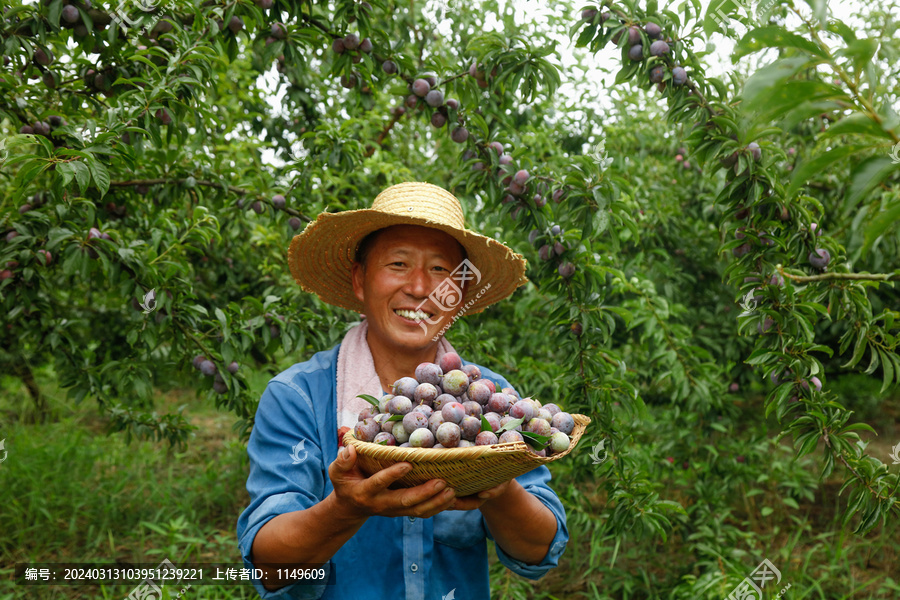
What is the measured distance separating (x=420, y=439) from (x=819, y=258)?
147 cm

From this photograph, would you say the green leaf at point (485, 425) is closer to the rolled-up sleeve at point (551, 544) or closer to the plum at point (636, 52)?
the rolled-up sleeve at point (551, 544)

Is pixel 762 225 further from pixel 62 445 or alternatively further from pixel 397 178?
pixel 62 445

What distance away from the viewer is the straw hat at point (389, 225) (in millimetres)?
1562

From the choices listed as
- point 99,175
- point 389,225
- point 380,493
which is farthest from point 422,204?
point 99,175

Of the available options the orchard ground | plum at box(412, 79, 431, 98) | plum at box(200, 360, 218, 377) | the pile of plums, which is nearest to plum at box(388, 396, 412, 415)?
the pile of plums

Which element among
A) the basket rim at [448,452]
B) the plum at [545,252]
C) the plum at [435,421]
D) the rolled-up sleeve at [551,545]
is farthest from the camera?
the plum at [545,252]

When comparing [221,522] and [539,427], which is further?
[221,522]

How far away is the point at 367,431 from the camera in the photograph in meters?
1.22

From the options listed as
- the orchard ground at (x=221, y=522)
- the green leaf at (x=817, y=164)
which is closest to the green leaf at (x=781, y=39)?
the green leaf at (x=817, y=164)

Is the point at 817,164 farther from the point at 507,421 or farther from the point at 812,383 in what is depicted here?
the point at 812,383

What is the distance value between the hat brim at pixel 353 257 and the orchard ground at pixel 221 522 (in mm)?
1249

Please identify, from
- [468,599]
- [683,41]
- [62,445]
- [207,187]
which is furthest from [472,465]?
[62,445]

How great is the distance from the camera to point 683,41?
1.94 metres

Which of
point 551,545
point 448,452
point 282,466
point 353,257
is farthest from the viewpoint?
point 353,257
